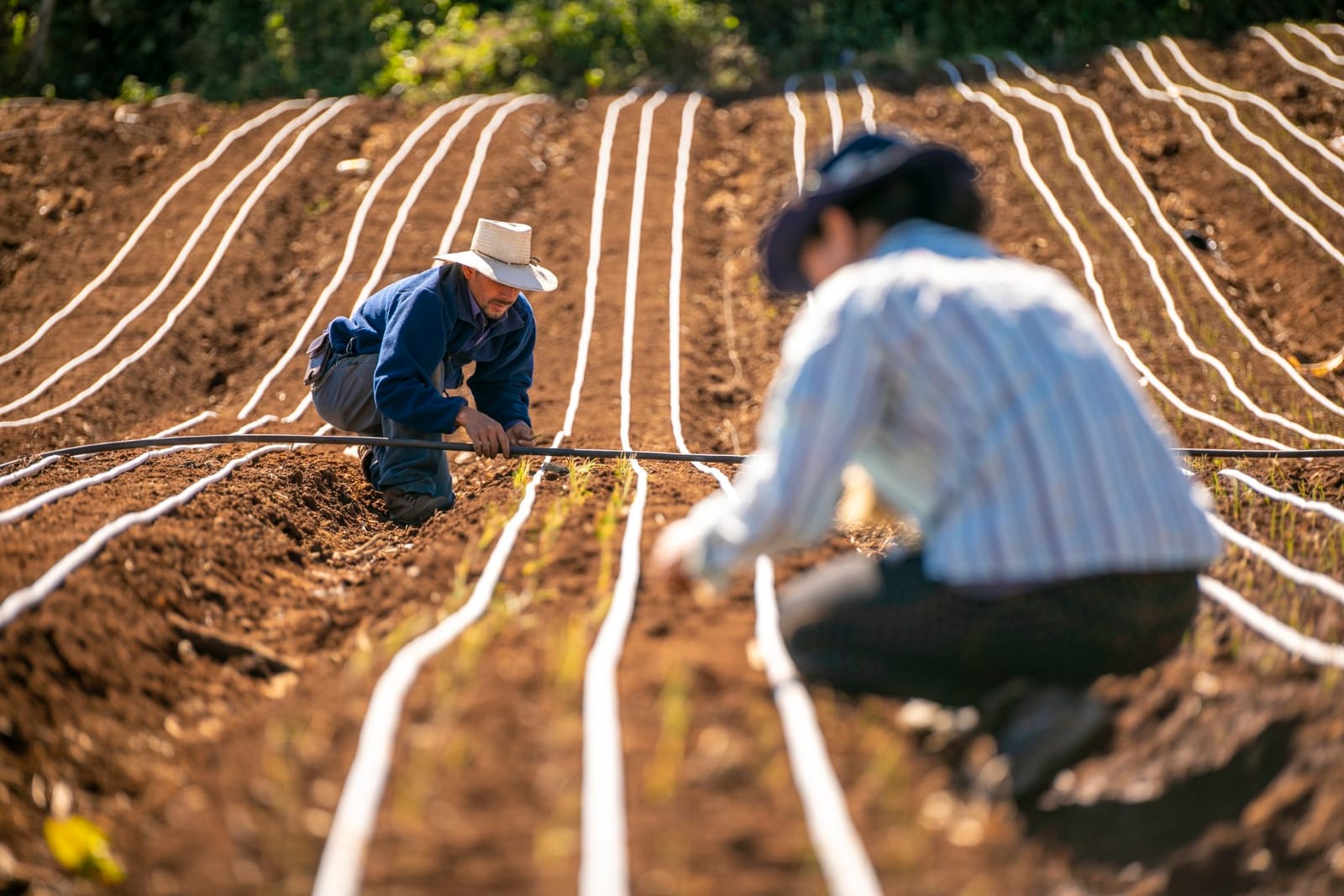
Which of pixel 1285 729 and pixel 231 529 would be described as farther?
pixel 231 529

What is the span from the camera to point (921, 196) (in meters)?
1.90

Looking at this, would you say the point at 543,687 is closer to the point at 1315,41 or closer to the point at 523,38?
the point at 1315,41

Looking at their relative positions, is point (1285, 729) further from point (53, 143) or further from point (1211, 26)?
point (1211, 26)

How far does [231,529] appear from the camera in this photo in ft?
11.2

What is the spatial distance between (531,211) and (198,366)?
2.63 meters

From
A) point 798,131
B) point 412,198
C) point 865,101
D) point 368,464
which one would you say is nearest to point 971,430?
point 368,464

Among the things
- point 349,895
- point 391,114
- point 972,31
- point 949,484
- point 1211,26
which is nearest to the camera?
point 349,895

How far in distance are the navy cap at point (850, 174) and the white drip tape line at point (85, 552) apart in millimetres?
1679

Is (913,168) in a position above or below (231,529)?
above

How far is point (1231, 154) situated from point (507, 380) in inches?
235

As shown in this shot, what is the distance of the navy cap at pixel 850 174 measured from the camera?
1.86 metres

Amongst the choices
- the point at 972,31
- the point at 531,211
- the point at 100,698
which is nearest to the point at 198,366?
the point at 531,211

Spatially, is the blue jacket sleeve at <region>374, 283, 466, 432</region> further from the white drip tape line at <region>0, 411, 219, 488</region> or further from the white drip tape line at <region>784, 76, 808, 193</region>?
the white drip tape line at <region>784, 76, 808, 193</region>

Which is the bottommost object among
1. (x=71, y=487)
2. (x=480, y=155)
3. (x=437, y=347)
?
(x=480, y=155)
